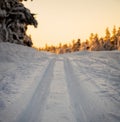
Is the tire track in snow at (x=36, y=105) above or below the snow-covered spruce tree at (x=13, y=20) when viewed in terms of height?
below

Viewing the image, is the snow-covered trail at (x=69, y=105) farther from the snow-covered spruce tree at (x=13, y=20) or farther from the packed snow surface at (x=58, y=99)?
the snow-covered spruce tree at (x=13, y=20)

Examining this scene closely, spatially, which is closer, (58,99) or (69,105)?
(69,105)

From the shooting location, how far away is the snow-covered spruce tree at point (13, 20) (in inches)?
894

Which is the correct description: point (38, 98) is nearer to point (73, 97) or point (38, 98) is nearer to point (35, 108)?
point (35, 108)

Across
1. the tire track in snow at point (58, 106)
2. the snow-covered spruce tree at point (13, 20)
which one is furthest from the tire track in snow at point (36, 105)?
the snow-covered spruce tree at point (13, 20)

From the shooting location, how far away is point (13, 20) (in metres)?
25.2

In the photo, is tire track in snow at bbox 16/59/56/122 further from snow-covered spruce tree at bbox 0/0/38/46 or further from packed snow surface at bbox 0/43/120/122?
snow-covered spruce tree at bbox 0/0/38/46

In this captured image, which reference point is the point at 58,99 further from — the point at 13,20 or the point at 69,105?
the point at 13,20

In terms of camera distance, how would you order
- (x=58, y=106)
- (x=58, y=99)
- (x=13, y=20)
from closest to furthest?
1. (x=58, y=106)
2. (x=58, y=99)
3. (x=13, y=20)

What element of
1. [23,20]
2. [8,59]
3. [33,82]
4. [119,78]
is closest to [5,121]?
[33,82]

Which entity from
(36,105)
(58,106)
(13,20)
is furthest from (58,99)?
(13,20)

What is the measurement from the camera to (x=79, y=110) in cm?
604

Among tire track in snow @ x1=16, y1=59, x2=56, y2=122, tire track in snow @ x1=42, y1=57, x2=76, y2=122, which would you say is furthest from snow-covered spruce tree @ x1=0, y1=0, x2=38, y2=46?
tire track in snow @ x1=42, y1=57, x2=76, y2=122

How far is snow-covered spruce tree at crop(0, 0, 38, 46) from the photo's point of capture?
74.5 ft
